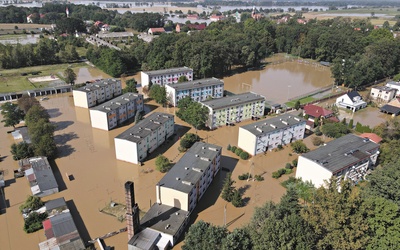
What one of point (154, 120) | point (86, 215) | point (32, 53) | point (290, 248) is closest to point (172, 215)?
point (86, 215)

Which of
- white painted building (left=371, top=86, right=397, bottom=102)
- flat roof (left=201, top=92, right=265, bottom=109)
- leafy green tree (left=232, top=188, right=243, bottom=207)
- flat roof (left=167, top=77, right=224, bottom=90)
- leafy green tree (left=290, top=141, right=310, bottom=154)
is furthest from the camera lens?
white painted building (left=371, top=86, right=397, bottom=102)

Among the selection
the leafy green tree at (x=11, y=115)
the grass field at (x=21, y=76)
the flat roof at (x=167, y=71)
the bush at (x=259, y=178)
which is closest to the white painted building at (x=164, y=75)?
the flat roof at (x=167, y=71)

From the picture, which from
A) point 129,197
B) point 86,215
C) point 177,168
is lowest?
point 86,215

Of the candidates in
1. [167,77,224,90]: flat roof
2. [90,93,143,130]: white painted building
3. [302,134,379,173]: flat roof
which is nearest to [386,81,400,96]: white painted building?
[302,134,379,173]: flat roof

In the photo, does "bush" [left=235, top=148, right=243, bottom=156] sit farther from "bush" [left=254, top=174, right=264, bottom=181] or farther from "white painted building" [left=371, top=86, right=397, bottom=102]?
"white painted building" [left=371, top=86, right=397, bottom=102]

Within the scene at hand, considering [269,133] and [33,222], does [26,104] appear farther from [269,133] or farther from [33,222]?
[269,133]

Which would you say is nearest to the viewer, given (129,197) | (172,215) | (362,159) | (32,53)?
(129,197)

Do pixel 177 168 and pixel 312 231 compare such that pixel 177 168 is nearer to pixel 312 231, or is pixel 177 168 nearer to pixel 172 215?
pixel 172 215

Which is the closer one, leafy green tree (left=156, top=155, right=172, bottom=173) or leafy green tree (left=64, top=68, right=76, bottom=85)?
leafy green tree (left=156, top=155, right=172, bottom=173)
